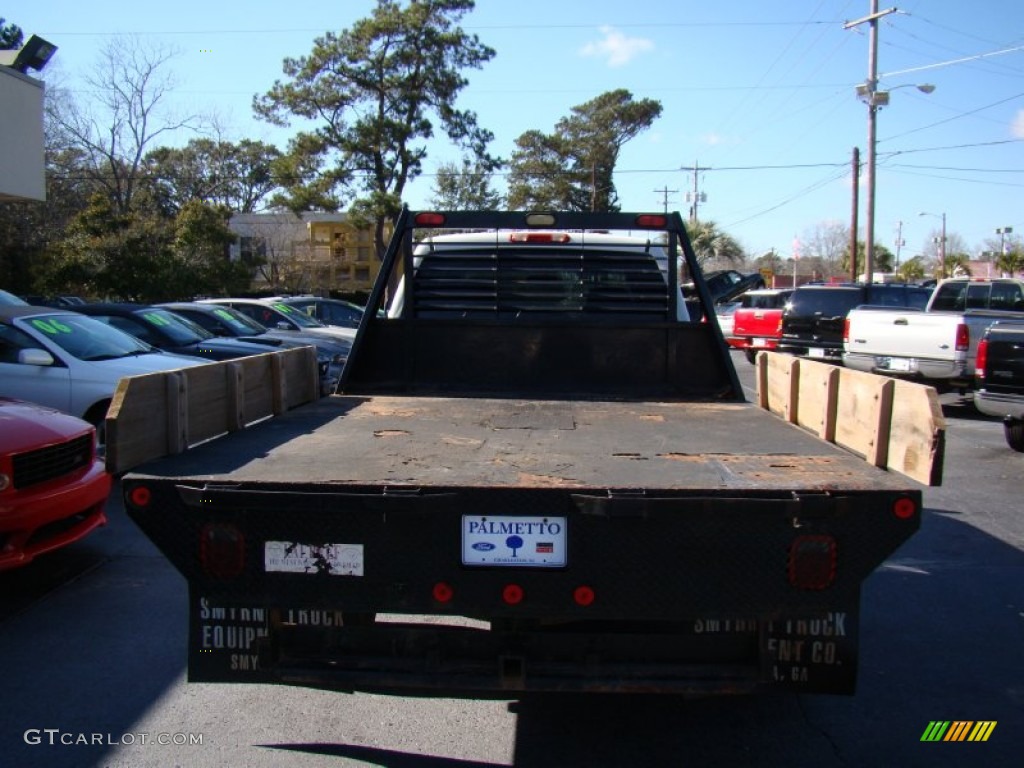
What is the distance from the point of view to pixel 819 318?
57.5 feet

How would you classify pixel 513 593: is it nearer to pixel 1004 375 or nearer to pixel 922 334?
pixel 1004 375

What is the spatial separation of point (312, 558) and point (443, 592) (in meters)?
0.45

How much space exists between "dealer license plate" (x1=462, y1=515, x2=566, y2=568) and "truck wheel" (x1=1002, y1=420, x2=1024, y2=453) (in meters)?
9.20

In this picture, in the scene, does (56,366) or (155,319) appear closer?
(56,366)

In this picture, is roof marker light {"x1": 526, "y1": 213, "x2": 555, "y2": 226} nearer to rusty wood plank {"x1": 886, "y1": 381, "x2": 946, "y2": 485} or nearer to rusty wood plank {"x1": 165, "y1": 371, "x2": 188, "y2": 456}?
rusty wood plank {"x1": 165, "y1": 371, "x2": 188, "y2": 456}

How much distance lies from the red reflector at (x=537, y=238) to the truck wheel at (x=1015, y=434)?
7.00m

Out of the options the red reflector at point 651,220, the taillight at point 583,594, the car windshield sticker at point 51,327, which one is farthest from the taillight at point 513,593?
the car windshield sticker at point 51,327

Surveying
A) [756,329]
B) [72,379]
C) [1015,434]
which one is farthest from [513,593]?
[756,329]

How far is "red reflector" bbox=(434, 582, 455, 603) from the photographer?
2918 millimetres

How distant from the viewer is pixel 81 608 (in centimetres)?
517

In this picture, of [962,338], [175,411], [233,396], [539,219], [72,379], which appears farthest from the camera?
[962,338]

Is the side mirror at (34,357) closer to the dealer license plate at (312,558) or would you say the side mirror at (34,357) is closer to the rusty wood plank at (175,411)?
the rusty wood plank at (175,411)

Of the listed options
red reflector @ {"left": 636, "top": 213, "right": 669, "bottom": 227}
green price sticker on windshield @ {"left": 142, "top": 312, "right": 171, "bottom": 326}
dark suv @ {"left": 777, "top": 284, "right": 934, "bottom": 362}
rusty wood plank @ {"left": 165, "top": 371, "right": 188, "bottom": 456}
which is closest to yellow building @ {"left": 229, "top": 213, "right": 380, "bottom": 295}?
dark suv @ {"left": 777, "top": 284, "right": 934, "bottom": 362}

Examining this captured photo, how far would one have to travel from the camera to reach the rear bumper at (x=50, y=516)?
16.6 feet
